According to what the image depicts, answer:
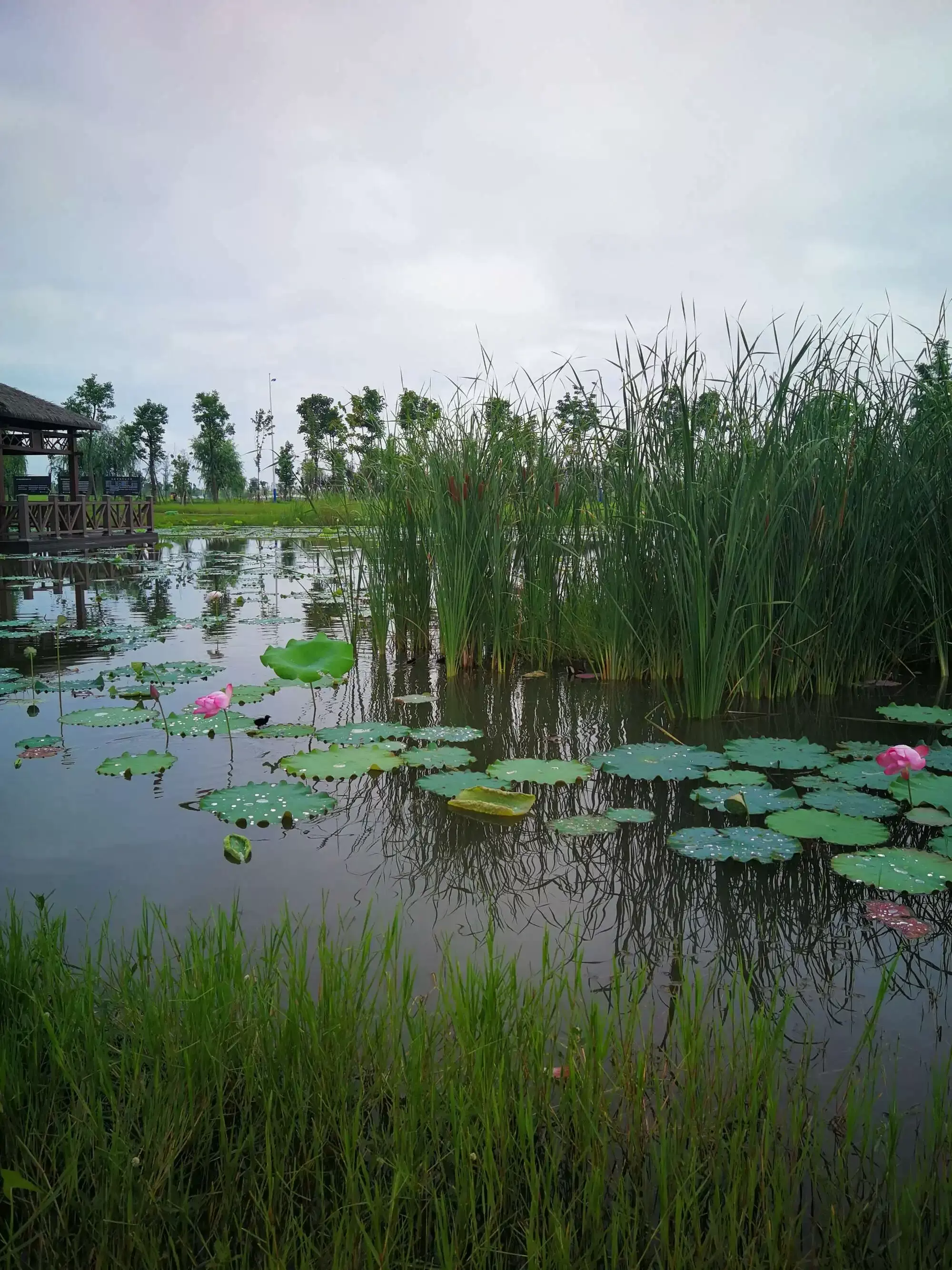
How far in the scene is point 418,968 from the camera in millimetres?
1717

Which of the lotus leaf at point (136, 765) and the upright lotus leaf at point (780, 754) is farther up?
the upright lotus leaf at point (780, 754)

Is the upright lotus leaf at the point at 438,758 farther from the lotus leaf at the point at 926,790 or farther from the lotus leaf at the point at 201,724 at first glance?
the lotus leaf at the point at 926,790

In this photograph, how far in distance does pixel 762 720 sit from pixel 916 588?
1.28 metres

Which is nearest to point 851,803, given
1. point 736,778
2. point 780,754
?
point 736,778

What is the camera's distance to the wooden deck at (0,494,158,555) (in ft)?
43.1

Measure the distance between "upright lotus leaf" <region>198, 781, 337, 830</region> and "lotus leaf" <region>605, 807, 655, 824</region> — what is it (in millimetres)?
842

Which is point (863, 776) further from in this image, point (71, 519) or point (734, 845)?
point (71, 519)

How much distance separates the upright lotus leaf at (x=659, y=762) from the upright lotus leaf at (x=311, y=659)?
4.07ft

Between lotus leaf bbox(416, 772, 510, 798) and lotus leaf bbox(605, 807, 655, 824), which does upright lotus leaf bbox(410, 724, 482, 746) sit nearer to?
lotus leaf bbox(416, 772, 510, 798)

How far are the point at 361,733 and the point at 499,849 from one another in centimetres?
114

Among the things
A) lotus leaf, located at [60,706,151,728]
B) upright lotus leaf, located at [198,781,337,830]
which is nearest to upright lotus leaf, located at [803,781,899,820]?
upright lotus leaf, located at [198,781,337,830]

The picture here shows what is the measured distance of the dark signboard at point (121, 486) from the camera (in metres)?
16.0

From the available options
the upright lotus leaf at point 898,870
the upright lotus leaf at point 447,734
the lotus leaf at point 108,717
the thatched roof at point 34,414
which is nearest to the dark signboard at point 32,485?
the thatched roof at point 34,414

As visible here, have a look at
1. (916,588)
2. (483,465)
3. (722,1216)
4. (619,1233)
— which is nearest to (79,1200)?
(619,1233)
